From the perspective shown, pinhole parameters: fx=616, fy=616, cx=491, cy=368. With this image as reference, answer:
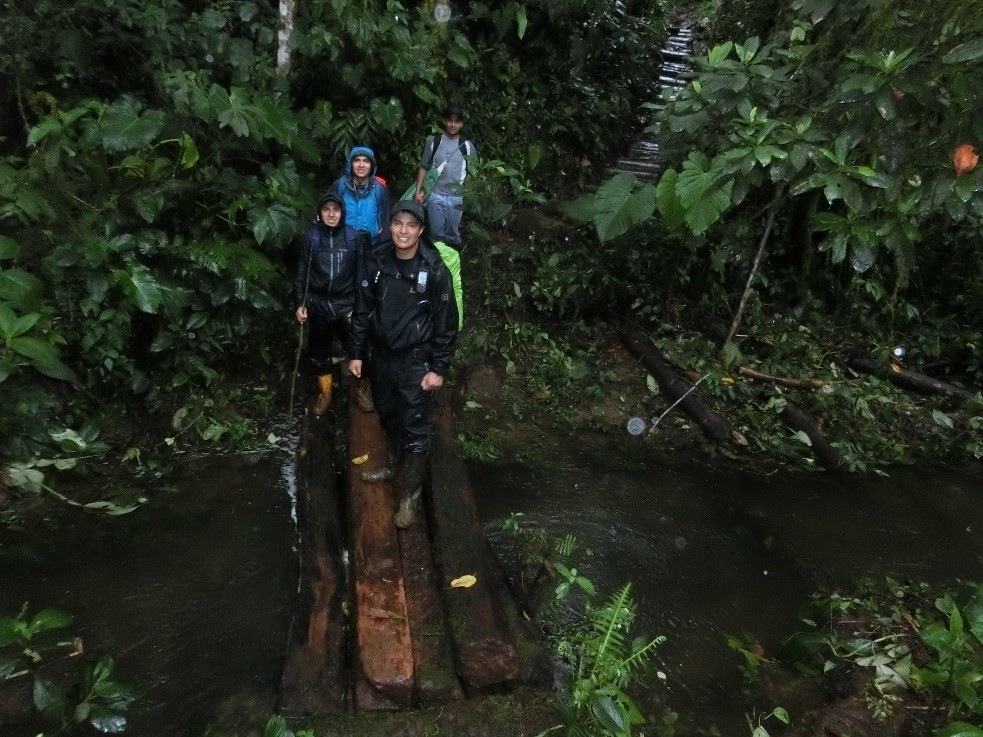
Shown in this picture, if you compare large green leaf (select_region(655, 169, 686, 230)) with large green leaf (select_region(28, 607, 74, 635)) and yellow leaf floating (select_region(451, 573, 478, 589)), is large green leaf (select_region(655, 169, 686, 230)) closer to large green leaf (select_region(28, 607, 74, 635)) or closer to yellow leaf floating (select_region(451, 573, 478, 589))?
yellow leaf floating (select_region(451, 573, 478, 589))

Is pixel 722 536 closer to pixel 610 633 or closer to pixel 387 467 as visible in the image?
pixel 610 633

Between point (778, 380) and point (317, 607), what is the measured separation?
20.2ft

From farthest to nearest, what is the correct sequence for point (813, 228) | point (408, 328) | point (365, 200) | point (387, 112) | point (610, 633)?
1. point (387, 112)
2. point (365, 200)
3. point (813, 228)
4. point (408, 328)
5. point (610, 633)

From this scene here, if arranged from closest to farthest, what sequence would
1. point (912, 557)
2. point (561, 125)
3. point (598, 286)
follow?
point (912, 557)
point (598, 286)
point (561, 125)

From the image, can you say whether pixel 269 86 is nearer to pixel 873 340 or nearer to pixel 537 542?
pixel 537 542

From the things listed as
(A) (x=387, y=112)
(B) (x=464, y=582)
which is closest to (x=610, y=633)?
(B) (x=464, y=582)

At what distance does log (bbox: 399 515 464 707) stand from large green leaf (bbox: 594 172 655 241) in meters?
4.13

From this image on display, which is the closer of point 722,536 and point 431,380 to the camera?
point 431,380

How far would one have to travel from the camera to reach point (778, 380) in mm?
7574

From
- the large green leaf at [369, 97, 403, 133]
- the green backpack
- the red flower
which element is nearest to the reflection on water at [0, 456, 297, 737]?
the green backpack

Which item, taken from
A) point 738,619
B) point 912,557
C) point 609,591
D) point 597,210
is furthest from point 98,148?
point 912,557

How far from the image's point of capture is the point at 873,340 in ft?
27.8

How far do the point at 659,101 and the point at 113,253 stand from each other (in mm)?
11130

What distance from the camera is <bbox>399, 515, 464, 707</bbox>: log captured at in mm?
3354
